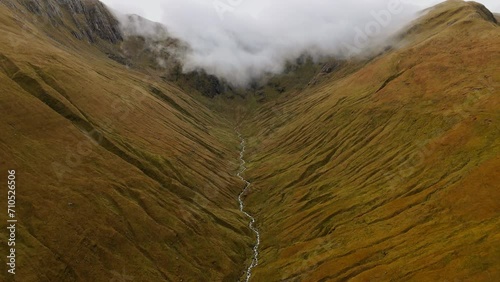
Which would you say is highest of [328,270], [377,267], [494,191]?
[494,191]

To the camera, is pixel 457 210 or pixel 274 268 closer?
pixel 457 210

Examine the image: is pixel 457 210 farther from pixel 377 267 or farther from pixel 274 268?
pixel 274 268

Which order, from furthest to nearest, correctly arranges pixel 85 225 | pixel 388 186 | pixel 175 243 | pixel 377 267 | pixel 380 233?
pixel 388 186, pixel 175 243, pixel 380 233, pixel 85 225, pixel 377 267

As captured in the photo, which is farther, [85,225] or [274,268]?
[274,268]

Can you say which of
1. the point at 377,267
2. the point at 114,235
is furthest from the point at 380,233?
the point at 114,235

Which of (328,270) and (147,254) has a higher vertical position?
(328,270)

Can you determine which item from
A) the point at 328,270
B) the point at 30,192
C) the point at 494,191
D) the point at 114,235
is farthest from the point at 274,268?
the point at 30,192

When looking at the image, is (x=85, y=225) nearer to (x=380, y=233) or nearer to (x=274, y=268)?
(x=274, y=268)

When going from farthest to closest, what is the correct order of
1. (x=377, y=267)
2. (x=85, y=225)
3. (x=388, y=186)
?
(x=388, y=186) < (x=85, y=225) < (x=377, y=267)

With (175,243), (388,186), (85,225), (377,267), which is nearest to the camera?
(377,267)
